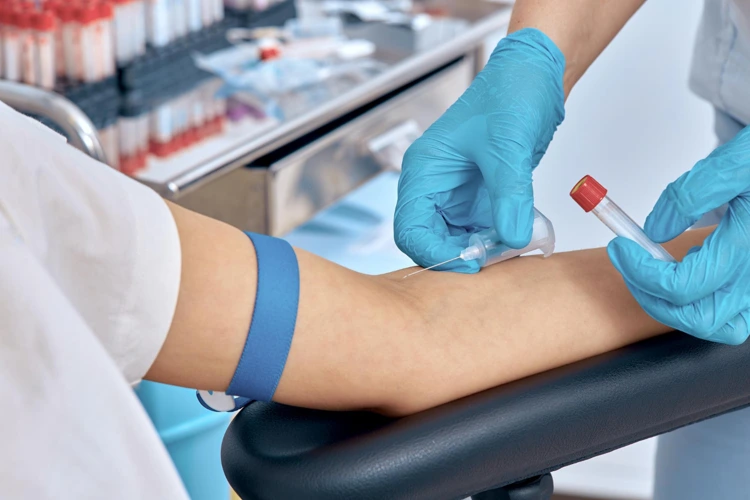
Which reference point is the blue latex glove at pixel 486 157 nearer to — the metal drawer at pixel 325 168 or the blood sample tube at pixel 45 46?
the metal drawer at pixel 325 168

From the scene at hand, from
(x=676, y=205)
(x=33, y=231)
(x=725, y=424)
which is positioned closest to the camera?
(x=33, y=231)

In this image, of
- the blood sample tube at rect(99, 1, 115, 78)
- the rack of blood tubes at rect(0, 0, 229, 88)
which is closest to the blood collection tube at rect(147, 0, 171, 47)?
the rack of blood tubes at rect(0, 0, 229, 88)

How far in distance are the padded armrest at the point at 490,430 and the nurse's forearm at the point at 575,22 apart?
17.5 inches

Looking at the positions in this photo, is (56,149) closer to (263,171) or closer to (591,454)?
(591,454)

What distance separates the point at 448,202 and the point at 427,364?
265 mm

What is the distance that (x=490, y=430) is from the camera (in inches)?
25.3

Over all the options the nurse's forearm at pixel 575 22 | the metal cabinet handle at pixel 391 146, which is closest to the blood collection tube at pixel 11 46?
the metal cabinet handle at pixel 391 146

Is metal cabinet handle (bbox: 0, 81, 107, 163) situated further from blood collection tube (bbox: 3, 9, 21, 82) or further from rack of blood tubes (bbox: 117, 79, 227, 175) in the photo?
blood collection tube (bbox: 3, 9, 21, 82)

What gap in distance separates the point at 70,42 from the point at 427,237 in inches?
42.5

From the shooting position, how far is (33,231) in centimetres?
56

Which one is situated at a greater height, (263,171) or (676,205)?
(676,205)

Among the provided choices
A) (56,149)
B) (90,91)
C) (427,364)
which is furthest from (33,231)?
(90,91)

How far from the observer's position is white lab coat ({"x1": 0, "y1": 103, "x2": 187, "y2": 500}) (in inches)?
19.9

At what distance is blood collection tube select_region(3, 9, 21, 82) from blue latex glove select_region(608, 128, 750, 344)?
1263 millimetres
